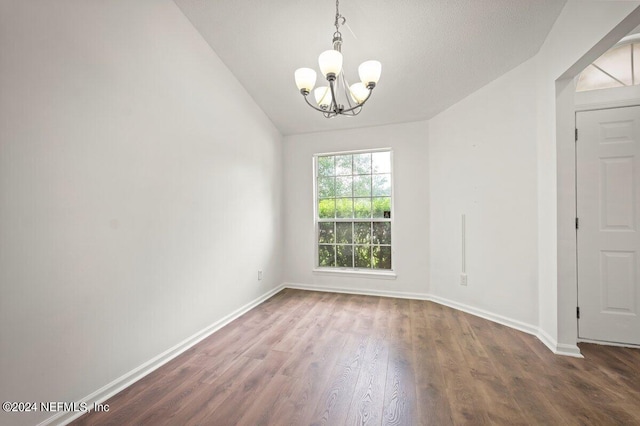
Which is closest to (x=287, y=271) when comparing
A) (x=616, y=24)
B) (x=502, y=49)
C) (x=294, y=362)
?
(x=294, y=362)

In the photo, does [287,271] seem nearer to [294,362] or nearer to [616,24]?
[294,362]

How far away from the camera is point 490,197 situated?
9.70 ft

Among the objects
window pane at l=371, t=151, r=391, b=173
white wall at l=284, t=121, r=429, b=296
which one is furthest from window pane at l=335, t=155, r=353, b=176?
window pane at l=371, t=151, r=391, b=173

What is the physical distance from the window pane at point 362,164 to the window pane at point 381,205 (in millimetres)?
432

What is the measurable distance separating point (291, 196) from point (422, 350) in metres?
2.82

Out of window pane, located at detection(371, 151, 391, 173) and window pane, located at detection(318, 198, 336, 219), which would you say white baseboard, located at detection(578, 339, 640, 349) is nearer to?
window pane, located at detection(371, 151, 391, 173)

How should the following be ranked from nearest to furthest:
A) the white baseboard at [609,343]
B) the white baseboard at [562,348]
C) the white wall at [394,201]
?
the white baseboard at [562,348] → the white baseboard at [609,343] → the white wall at [394,201]

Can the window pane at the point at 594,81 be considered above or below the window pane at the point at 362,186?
above

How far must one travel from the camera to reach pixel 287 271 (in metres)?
4.30

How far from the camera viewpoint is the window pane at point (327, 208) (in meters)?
4.16

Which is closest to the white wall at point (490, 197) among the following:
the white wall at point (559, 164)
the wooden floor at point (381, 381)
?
the white wall at point (559, 164)

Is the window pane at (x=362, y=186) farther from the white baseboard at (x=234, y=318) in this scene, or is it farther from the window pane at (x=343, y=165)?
the white baseboard at (x=234, y=318)

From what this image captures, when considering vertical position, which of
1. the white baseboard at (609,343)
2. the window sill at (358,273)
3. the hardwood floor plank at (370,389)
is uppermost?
the window sill at (358,273)

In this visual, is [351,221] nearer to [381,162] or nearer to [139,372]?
[381,162]
